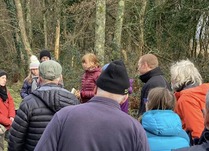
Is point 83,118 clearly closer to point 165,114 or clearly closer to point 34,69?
point 165,114

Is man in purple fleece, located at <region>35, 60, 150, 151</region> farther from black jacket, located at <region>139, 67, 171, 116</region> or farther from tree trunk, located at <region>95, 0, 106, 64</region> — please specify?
tree trunk, located at <region>95, 0, 106, 64</region>

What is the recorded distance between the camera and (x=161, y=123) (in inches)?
138

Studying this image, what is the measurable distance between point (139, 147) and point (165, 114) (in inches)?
41.4

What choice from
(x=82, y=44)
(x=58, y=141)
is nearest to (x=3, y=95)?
(x=58, y=141)

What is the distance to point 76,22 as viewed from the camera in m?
20.5

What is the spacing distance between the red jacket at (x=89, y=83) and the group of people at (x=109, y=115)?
0.03 meters

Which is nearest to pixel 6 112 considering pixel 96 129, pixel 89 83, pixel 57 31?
pixel 89 83

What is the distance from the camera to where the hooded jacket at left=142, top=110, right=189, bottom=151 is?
3512mm

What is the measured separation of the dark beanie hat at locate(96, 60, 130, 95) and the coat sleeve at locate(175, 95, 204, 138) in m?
1.73

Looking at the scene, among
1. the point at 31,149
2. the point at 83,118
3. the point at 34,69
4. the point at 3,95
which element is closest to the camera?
the point at 83,118

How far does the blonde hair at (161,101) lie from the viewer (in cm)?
372

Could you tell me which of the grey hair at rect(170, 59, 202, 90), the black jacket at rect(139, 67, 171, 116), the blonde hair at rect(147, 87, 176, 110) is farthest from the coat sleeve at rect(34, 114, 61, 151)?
the black jacket at rect(139, 67, 171, 116)

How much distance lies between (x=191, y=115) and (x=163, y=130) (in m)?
0.84

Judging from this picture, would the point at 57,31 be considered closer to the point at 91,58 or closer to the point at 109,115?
the point at 91,58
